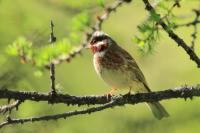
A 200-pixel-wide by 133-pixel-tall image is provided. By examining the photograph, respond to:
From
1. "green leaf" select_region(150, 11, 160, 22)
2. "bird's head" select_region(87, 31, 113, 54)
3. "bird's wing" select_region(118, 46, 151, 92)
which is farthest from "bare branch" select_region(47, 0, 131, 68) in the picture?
"bird's head" select_region(87, 31, 113, 54)

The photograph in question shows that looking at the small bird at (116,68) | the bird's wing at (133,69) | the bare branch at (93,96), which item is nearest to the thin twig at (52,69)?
the bare branch at (93,96)

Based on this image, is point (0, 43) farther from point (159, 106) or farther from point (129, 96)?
point (129, 96)

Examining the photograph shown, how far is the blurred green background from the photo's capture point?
557cm

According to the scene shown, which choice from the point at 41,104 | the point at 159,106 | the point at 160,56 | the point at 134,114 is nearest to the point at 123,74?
the point at 159,106

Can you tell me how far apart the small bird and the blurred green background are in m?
0.27

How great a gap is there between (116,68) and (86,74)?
9.27 ft

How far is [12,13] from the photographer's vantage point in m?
6.52

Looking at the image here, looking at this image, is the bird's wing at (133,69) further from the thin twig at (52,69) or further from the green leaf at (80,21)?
the green leaf at (80,21)

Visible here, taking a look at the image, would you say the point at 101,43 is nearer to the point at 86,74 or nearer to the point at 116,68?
the point at 116,68

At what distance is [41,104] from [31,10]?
123 cm

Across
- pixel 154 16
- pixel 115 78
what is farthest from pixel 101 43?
pixel 154 16

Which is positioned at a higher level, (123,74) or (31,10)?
(31,10)

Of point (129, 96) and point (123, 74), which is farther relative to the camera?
point (123, 74)

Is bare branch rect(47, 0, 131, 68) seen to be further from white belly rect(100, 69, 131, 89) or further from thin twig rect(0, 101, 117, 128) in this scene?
white belly rect(100, 69, 131, 89)
